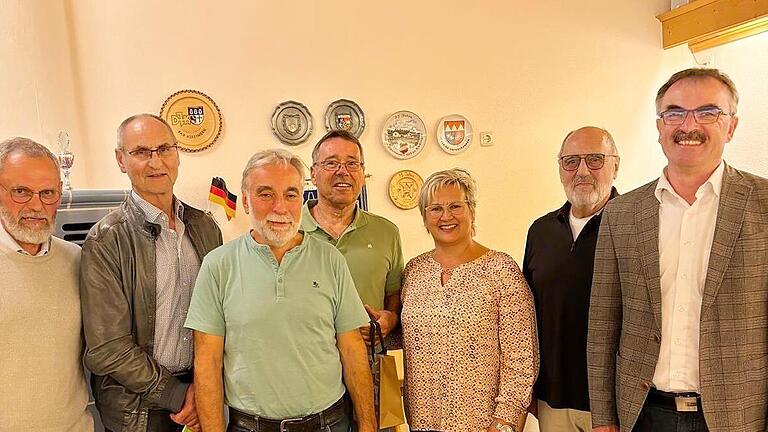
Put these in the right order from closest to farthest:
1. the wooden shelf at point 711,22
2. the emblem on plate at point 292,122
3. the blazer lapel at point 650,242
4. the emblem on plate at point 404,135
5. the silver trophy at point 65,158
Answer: the blazer lapel at point 650,242 < the silver trophy at point 65,158 < the wooden shelf at point 711,22 < the emblem on plate at point 292,122 < the emblem on plate at point 404,135

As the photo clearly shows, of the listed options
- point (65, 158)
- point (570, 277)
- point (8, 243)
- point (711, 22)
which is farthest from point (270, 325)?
point (711, 22)

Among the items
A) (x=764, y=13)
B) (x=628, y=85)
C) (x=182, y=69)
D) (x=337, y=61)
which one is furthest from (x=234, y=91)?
(x=764, y=13)

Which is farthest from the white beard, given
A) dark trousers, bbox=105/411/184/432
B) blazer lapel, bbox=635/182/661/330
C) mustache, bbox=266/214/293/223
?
blazer lapel, bbox=635/182/661/330

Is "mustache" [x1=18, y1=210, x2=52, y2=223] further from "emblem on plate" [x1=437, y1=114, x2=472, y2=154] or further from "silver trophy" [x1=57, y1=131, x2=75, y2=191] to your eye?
"emblem on plate" [x1=437, y1=114, x2=472, y2=154]

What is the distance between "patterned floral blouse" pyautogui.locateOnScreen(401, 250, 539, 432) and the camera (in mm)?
1862

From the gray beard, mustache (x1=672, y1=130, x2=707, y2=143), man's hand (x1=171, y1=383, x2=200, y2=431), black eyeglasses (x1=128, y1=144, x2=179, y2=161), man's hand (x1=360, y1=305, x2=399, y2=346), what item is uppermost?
black eyeglasses (x1=128, y1=144, x2=179, y2=161)

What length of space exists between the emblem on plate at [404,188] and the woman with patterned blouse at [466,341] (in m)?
1.89

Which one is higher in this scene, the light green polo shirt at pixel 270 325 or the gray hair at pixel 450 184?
the gray hair at pixel 450 184

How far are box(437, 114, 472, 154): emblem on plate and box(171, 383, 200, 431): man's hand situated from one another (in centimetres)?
261

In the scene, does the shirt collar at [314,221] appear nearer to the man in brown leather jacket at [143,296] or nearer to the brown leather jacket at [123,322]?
the man in brown leather jacket at [143,296]

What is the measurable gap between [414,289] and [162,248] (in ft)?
2.92

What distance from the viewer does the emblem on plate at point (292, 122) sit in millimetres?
3648

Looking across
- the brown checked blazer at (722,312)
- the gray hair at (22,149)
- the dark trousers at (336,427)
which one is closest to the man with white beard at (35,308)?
the gray hair at (22,149)

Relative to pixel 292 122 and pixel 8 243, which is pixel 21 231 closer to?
pixel 8 243
